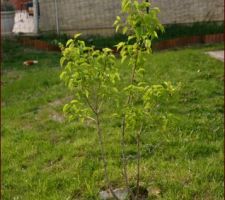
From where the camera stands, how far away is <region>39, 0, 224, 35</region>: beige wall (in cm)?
1181

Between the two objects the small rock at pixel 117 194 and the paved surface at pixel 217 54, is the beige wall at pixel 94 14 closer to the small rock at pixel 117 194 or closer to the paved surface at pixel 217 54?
the paved surface at pixel 217 54

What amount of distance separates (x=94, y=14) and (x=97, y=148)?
25.3 feet

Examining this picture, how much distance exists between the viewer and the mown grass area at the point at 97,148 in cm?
385

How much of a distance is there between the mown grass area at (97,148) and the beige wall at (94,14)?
470 centimetres

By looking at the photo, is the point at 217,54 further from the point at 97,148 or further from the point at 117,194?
the point at 117,194

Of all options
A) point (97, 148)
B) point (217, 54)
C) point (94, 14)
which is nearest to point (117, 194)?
point (97, 148)

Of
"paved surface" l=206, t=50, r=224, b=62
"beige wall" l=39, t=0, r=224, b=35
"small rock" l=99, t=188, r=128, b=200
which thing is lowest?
"small rock" l=99, t=188, r=128, b=200

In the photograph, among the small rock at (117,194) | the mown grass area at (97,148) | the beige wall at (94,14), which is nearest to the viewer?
the small rock at (117,194)

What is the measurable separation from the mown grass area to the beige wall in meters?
4.70

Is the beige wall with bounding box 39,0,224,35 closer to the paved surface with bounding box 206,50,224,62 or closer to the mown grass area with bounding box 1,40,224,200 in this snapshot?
the paved surface with bounding box 206,50,224,62

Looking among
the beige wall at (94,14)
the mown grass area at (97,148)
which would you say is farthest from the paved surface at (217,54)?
the beige wall at (94,14)

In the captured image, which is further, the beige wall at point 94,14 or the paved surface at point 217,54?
the beige wall at point 94,14

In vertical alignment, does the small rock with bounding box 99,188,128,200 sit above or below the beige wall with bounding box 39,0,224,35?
below

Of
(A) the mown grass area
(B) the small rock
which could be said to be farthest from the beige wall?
(B) the small rock
